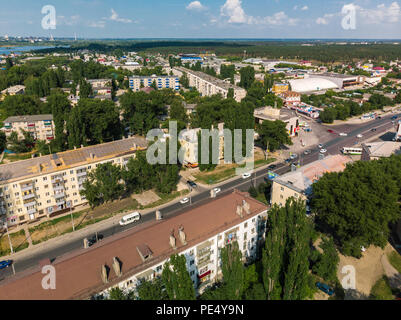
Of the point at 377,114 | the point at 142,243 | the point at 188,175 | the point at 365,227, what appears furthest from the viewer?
the point at 377,114

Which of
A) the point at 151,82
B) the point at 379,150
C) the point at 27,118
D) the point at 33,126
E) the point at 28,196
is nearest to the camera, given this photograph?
the point at 28,196

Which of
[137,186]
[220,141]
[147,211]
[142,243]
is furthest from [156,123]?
[142,243]

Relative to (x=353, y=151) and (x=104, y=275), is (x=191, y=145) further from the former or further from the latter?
(x=353, y=151)

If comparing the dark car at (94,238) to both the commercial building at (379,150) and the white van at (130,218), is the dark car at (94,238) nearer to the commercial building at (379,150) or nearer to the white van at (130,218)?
the white van at (130,218)

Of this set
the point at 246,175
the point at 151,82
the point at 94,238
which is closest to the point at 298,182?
the point at 246,175

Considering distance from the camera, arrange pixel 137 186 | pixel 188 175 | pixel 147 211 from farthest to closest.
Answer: pixel 188 175 < pixel 137 186 < pixel 147 211

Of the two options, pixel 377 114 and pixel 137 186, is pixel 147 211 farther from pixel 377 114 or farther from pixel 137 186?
pixel 377 114

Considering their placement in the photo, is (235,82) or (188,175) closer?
(188,175)
